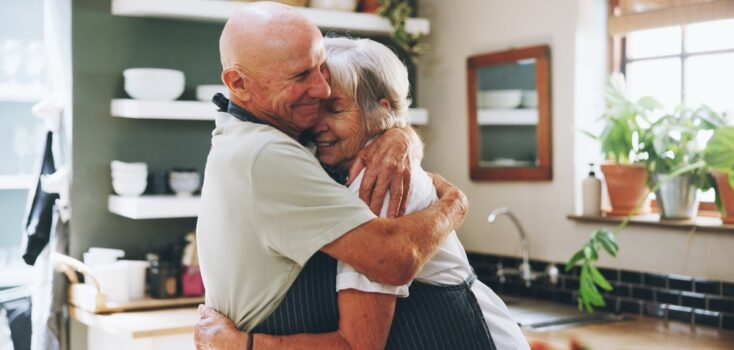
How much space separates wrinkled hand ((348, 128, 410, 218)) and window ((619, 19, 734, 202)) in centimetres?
227

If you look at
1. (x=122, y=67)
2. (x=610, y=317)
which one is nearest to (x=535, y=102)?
(x=610, y=317)

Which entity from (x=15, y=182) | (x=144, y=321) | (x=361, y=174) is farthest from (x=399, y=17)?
(x=361, y=174)

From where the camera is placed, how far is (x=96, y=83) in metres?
4.07

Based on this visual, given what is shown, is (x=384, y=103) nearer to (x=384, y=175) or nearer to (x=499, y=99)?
(x=384, y=175)

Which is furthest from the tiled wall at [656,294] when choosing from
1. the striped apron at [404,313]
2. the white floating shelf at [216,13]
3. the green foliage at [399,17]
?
the striped apron at [404,313]

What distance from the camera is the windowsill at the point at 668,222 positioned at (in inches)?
133

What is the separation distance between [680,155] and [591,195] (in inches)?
17.4

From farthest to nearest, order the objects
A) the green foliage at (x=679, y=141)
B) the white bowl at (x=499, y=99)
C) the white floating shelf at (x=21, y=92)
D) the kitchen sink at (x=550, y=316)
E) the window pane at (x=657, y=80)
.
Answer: the white floating shelf at (x=21, y=92), the white bowl at (x=499, y=99), the window pane at (x=657, y=80), the kitchen sink at (x=550, y=316), the green foliage at (x=679, y=141)

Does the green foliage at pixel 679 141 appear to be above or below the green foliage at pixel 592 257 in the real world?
above

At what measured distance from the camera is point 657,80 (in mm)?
3920

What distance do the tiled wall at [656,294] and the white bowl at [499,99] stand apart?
0.73m

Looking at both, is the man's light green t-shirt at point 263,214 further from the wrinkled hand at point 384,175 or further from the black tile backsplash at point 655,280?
the black tile backsplash at point 655,280

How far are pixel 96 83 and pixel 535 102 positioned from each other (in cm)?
199

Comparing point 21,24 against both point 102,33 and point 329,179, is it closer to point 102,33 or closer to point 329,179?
point 102,33
